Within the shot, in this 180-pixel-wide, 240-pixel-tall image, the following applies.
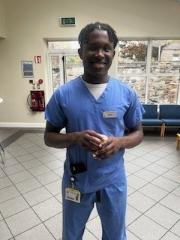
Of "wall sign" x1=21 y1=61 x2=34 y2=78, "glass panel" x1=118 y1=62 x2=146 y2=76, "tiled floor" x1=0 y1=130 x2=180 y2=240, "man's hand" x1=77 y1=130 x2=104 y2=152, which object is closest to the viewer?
"man's hand" x1=77 y1=130 x2=104 y2=152

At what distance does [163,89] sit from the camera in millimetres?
5344

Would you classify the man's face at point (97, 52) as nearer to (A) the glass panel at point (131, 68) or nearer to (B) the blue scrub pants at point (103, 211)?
Result: (B) the blue scrub pants at point (103, 211)

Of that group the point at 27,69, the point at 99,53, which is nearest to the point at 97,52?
the point at 99,53

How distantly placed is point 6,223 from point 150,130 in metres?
3.95

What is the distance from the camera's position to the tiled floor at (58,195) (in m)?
2.00

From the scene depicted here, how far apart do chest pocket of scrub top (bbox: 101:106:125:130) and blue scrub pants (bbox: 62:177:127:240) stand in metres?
0.35

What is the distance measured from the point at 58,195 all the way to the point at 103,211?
4.92 ft

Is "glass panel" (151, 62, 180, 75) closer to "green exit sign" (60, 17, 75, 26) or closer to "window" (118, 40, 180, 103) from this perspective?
"window" (118, 40, 180, 103)

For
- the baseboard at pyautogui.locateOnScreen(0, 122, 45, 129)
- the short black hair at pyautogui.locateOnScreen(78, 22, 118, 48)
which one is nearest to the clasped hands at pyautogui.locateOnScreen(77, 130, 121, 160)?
the short black hair at pyautogui.locateOnScreen(78, 22, 118, 48)

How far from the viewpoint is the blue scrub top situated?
1.04 meters

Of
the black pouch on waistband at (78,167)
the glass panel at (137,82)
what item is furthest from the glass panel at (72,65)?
the black pouch on waistband at (78,167)

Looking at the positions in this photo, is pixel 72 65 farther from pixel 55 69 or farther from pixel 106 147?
pixel 106 147

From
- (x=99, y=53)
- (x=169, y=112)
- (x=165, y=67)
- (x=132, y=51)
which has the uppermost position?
(x=132, y=51)

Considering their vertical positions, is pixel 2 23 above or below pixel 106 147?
above
